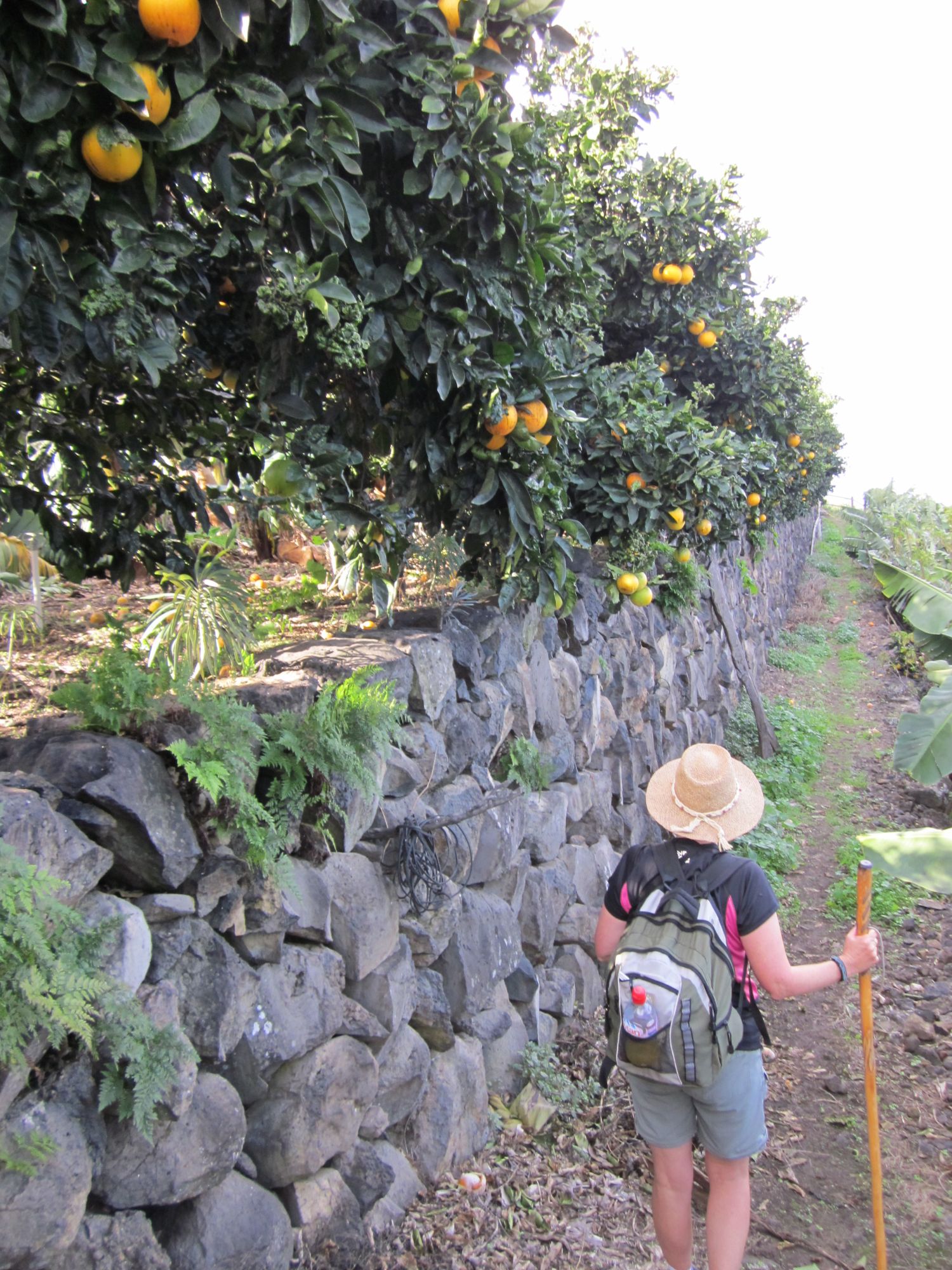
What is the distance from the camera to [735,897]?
103 inches

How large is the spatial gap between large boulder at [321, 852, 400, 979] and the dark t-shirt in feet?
2.81

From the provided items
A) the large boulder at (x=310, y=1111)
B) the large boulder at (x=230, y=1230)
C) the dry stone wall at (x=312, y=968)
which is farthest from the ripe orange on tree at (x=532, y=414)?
the large boulder at (x=230, y=1230)

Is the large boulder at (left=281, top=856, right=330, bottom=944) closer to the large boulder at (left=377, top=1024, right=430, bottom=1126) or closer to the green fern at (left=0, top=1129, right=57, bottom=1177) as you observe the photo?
the large boulder at (left=377, top=1024, right=430, bottom=1126)

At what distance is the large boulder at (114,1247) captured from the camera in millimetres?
1908

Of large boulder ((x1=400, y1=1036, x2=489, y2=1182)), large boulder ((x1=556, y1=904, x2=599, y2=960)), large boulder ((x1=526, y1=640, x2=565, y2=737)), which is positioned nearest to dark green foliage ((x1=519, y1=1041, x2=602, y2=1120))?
large boulder ((x1=400, y1=1036, x2=489, y2=1182))

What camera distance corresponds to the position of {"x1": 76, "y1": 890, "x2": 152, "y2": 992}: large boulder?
2045 millimetres

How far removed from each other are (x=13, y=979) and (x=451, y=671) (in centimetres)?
237

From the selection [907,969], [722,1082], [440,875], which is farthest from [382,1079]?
[907,969]

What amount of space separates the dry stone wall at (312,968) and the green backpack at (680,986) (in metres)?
0.89

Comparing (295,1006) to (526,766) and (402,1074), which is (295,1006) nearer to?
(402,1074)

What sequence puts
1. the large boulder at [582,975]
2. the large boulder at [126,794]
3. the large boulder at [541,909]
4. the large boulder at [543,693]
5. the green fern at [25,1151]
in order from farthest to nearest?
the large boulder at [543,693]
the large boulder at [582,975]
the large boulder at [541,909]
the large boulder at [126,794]
the green fern at [25,1151]

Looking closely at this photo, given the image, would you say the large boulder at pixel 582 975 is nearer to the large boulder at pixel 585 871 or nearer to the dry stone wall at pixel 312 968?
the dry stone wall at pixel 312 968

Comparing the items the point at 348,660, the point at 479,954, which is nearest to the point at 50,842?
the point at 348,660

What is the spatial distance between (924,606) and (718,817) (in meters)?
2.83
